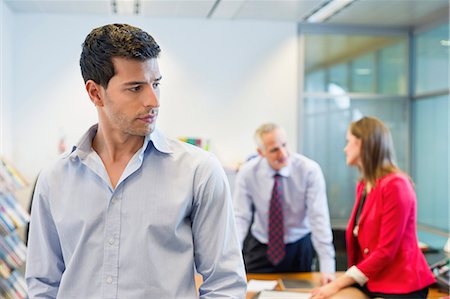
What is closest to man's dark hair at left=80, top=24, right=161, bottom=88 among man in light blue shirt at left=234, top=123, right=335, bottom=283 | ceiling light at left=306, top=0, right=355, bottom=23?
man in light blue shirt at left=234, top=123, right=335, bottom=283

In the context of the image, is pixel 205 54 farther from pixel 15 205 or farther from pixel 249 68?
pixel 15 205

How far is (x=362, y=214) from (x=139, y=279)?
5.04 feet

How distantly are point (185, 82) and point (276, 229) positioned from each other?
9.14ft

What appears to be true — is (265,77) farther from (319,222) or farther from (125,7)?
(319,222)

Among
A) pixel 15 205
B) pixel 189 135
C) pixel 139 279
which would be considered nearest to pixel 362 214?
pixel 139 279

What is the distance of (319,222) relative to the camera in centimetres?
309

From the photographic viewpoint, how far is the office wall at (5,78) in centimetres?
511

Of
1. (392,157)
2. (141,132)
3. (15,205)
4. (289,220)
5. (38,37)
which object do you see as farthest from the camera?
(38,37)

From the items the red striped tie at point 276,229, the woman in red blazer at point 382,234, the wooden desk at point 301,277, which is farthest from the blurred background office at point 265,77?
the woman in red blazer at point 382,234

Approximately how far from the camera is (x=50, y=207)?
147 centimetres

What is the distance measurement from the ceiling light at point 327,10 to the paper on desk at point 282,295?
3263 mm

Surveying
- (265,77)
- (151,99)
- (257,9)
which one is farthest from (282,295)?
(265,77)

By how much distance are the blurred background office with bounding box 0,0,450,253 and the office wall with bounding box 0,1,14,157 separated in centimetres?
2

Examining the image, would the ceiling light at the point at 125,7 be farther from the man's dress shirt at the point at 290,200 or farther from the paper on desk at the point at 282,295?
the paper on desk at the point at 282,295
